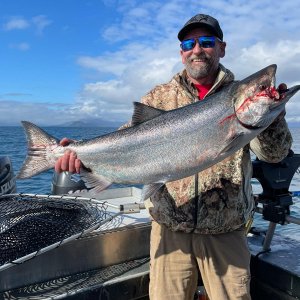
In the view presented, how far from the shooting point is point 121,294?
4.57m

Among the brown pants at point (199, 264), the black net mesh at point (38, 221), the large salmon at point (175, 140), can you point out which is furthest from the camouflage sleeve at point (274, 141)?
the black net mesh at point (38, 221)

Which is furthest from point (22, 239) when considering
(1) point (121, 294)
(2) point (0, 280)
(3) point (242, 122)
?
(3) point (242, 122)

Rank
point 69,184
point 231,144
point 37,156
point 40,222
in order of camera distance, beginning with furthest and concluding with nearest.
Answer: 1. point 69,184
2. point 40,222
3. point 37,156
4. point 231,144

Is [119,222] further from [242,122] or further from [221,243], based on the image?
[242,122]

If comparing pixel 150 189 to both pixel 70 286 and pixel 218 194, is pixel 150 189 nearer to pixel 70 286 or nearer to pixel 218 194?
pixel 218 194

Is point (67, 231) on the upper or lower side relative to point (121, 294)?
upper

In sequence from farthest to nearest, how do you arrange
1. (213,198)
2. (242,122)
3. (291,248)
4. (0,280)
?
1. (291,248)
2. (0,280)
3. (213,198)
4. (242,122)

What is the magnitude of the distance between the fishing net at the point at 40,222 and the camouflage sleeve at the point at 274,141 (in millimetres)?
2029

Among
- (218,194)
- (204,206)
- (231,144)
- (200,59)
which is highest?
(200,59)

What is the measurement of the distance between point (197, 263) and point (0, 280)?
2.10 meters

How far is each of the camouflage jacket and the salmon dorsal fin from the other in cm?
63

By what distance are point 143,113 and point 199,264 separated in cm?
169

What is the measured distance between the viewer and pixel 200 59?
4.13 metres

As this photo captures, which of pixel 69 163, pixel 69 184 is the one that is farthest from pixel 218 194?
pixel 69 184
